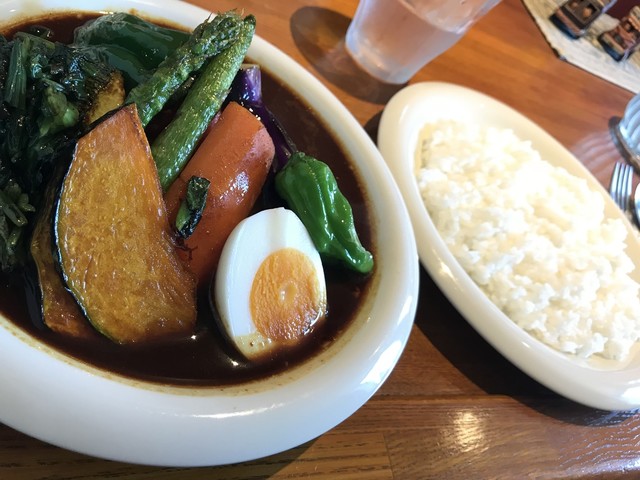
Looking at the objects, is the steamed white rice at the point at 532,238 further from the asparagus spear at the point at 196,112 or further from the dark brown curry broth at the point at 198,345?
the asparagus spear at the point at 196,112

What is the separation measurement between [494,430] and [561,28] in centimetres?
260

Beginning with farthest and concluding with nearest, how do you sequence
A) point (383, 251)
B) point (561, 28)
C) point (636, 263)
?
point (561, 28)
point (636, 263)
point (383, 251)

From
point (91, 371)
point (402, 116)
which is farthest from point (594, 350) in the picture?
point (91, 371)

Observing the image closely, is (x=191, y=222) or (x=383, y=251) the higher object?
(x=191, y=222)

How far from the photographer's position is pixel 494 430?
1.23 meters

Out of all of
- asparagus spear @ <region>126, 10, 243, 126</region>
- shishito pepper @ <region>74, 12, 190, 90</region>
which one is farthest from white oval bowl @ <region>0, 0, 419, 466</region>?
asparagus spear @ <region>126, 10, 243, 126</region>

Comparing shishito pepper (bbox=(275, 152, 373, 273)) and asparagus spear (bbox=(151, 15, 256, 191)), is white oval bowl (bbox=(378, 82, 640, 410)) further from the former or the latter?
asparagus spear (bbox=(151, 15, 256, 191))

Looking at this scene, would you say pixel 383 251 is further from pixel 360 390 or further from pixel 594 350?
pixel 594 350

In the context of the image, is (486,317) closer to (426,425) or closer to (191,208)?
(426,425)

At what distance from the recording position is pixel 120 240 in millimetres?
855

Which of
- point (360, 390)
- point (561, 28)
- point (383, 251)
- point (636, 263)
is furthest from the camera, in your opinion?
point (561, 28)

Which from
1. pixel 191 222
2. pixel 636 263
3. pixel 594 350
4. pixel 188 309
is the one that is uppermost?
pixel 191 222

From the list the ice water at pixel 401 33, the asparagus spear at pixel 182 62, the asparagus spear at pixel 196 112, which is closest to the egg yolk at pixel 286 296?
the asparagus spear at pixel 196 112

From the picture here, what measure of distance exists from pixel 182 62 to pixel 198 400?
2.30ft
